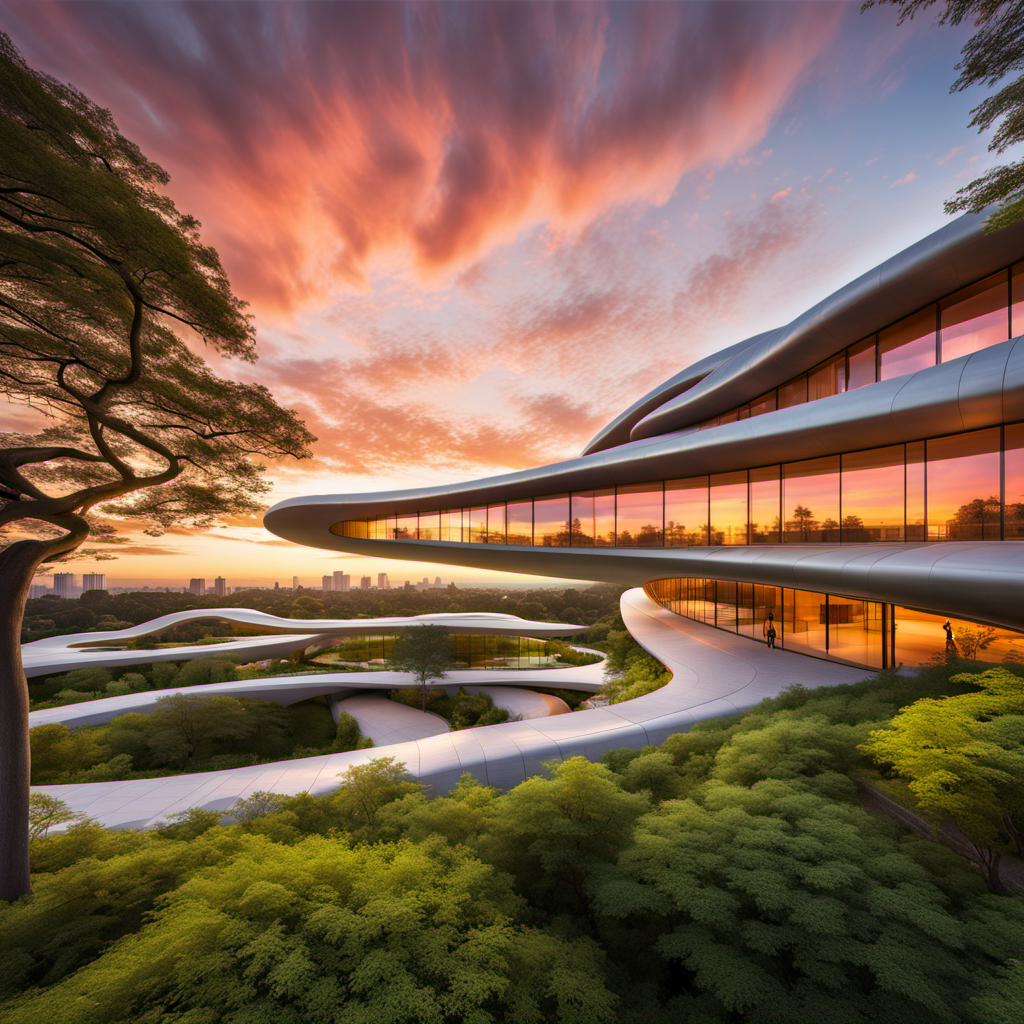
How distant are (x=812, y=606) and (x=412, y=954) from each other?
1732 cm

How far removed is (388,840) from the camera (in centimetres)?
645

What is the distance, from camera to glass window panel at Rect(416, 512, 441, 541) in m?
23.3

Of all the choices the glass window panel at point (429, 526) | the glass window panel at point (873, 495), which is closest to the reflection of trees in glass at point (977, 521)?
the glass window panel at point (873, 495)

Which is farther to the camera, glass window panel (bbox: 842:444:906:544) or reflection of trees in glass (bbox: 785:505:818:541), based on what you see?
reflection of trees in glass (bbox: 785:505:818:541)

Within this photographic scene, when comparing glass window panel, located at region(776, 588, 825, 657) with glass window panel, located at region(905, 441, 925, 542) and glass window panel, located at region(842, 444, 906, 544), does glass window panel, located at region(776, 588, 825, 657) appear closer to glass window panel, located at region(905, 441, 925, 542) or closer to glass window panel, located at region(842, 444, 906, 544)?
glass window panel, located at region(842, 444, 906, 544)

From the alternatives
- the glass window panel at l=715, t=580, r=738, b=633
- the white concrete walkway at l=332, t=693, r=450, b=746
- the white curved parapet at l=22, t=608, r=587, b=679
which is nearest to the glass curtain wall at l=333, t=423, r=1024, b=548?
the glass window panel at l=715, t=580, r=738, b=633

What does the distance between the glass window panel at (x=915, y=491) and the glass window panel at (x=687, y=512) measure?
596 cm

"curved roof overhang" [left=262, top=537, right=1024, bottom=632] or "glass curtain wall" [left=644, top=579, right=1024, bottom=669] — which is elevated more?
"curved roof overhang" [left=262, top=537, right=1024, bottom=632]

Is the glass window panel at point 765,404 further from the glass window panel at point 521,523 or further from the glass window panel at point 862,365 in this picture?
the glass window panel at point 521,523

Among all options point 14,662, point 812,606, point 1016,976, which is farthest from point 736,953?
point 812,606

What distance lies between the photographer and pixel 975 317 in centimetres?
1024

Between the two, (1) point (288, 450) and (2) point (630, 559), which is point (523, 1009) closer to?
(1) point (288, 450)

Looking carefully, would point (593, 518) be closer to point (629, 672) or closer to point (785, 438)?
point (629, 672)

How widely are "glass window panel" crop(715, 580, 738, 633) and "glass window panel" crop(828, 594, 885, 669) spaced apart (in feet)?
13.8
